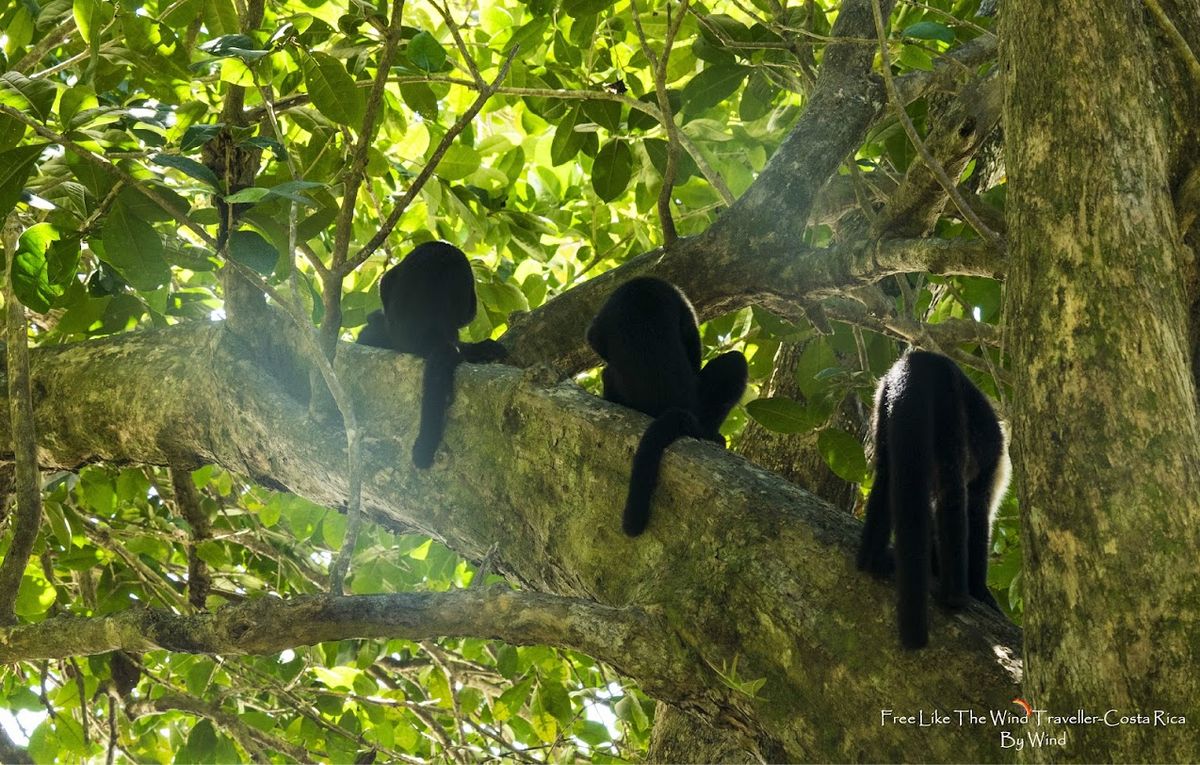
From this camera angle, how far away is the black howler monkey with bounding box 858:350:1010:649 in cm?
231

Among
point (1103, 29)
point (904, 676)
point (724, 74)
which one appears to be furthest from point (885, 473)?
point (724, 74)

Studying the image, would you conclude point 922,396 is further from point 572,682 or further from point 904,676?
point 572,682

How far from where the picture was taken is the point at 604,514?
9.76ft

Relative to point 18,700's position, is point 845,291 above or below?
above

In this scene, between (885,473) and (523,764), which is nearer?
(885,473)

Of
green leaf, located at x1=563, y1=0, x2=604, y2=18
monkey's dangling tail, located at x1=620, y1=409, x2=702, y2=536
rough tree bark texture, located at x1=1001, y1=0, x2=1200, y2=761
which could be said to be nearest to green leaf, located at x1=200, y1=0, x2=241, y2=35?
green leaf, located at x1=563, y1=0, x2=604, y2=18

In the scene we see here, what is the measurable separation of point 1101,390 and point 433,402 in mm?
2288

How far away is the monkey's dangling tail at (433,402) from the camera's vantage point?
351 centimetres

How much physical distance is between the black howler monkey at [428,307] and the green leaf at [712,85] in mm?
1268

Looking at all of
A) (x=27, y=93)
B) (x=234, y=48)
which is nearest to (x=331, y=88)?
(x=234, y=48)

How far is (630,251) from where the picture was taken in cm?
605

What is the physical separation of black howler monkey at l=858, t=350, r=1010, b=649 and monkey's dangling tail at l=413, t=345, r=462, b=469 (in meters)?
1.45

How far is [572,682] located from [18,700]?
3091 millimetres

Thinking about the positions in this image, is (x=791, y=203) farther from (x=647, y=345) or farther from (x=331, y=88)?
(x=331, y=88)
